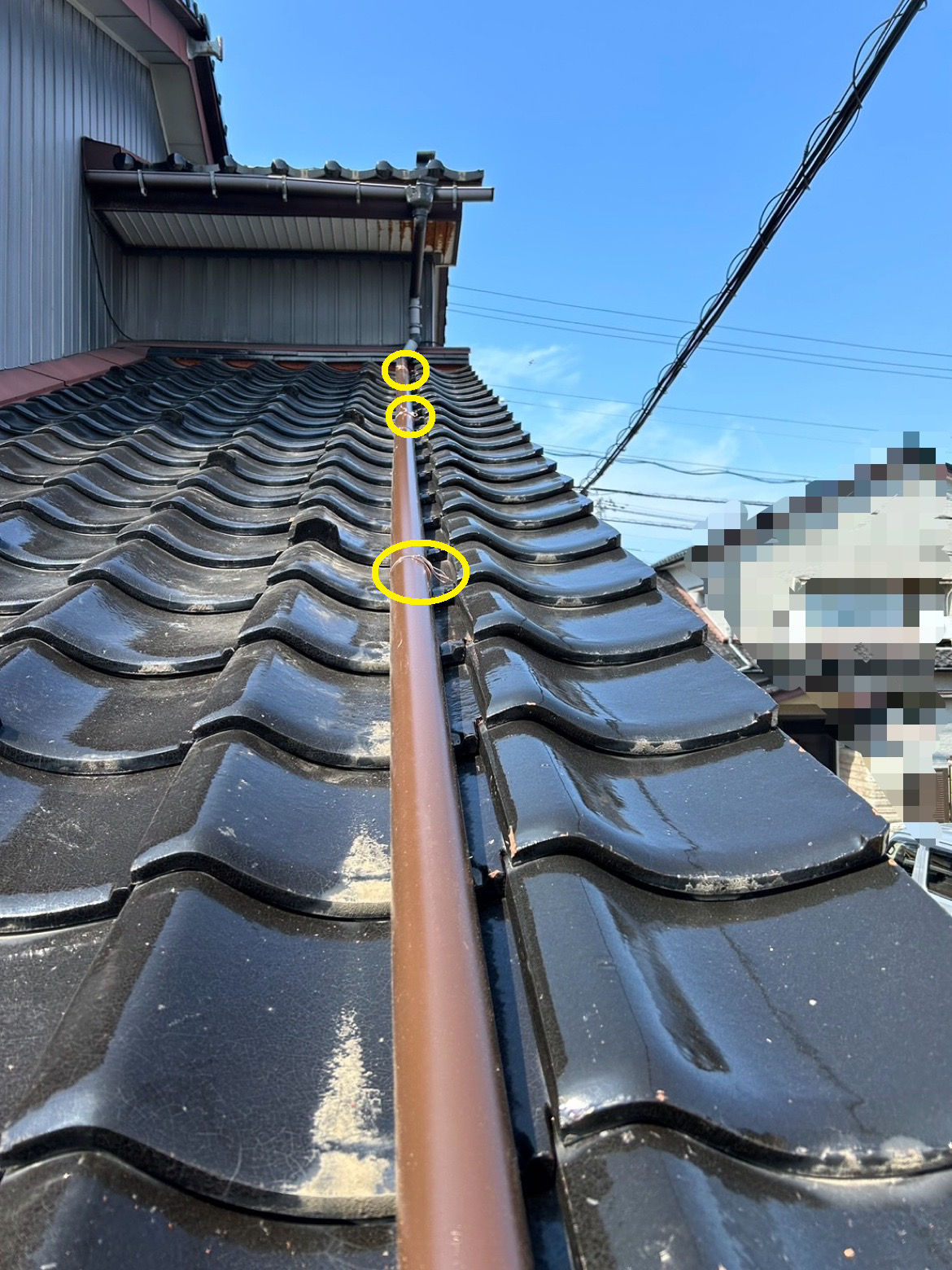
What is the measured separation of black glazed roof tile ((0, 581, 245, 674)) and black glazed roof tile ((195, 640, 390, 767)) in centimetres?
23

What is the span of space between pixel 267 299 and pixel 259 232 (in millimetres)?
591

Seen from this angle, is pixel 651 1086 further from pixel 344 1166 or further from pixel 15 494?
pixel 15 494

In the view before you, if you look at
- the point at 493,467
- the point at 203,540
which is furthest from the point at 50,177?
the point at 203,540

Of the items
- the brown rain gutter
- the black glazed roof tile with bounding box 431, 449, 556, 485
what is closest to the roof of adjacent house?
the black glazed roof tile with bounding box 431, 449, 556, 485

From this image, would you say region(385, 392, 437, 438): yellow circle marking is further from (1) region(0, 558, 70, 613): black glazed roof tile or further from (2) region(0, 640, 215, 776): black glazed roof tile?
(2) region(0, 640, 215, 776): black glazed roof tile

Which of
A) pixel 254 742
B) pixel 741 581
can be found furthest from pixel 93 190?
pixel 254 742

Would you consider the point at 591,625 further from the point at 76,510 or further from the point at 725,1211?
the point at 76,510

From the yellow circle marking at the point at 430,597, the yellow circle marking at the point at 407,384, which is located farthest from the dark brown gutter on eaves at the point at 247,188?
the yellow circle marking at the point at 430,597

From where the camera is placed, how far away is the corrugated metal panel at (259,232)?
6.62 meters

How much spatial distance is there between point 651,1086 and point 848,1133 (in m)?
0.23

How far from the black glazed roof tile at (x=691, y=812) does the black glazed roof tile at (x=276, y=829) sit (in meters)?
0.23

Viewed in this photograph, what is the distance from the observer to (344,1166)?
83cm

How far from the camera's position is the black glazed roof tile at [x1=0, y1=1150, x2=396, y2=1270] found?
682 mm

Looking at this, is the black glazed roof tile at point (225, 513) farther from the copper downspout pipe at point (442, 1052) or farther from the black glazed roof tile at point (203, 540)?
the copper downspout pipe at point (442, 1052)
